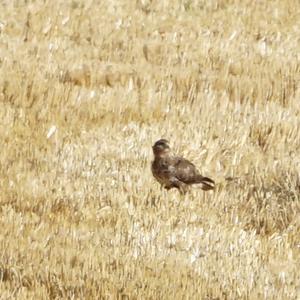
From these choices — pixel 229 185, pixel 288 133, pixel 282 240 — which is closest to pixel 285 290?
pixel 282 240

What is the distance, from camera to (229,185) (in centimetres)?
925

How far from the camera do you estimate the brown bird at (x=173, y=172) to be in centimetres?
898

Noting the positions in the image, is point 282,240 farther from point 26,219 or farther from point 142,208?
point 26,219

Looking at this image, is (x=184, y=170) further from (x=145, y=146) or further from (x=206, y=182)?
(x=145, y=146)

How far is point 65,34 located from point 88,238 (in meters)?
6.24

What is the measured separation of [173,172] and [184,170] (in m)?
0.12

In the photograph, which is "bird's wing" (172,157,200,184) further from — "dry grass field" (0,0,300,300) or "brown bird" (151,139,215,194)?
"dry grass field" (0,0,300,300)

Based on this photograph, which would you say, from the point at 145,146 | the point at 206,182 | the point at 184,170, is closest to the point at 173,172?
the point at 184,170

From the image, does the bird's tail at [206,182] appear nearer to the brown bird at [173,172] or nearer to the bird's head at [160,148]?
the brown bird at [173,172]

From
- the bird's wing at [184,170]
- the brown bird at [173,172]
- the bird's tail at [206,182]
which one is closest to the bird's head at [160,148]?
the brown bird at [173,172]

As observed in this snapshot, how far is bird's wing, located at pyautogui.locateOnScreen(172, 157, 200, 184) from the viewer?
9000mm

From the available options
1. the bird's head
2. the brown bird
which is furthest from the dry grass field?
the bird's head

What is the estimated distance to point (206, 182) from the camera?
905 cm

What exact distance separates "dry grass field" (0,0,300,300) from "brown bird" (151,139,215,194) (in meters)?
0.10
